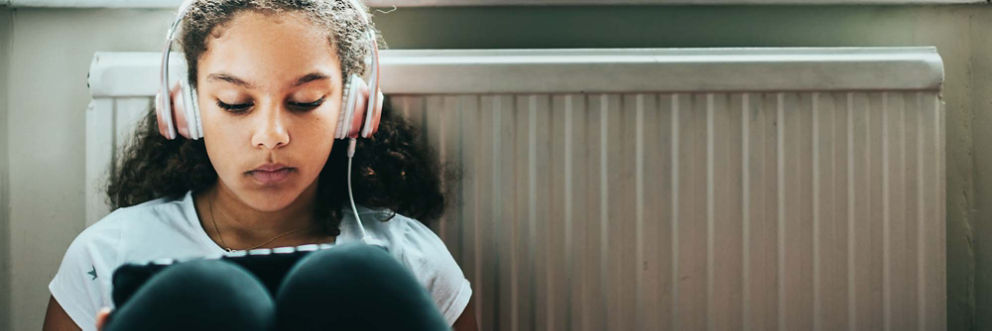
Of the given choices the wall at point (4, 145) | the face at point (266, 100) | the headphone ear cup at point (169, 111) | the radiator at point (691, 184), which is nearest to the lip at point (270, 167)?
the face at point (266, 100)

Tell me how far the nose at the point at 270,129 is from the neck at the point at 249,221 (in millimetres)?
110

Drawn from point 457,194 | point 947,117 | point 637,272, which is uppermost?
point 947,117

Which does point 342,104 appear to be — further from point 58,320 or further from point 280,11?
point 58,320

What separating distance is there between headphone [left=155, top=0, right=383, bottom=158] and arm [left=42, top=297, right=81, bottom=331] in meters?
0.22

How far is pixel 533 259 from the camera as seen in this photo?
1065 millimetres

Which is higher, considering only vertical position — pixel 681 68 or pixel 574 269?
pixel 681 68

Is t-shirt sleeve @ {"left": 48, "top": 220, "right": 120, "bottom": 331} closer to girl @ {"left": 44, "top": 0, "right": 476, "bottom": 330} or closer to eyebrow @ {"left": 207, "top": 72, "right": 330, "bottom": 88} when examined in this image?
girl @ {"left": 44, "top": 0, "right": 476, "bottom": 330}

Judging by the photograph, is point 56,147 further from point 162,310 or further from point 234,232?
point 162,310

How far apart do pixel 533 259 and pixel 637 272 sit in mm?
147

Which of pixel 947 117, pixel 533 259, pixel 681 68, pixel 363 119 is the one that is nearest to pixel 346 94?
pixel 363 119

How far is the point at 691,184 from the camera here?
1078mm

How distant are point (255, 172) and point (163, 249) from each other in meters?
0.14

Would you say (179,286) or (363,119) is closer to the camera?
(179,286)

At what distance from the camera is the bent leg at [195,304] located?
564mm
